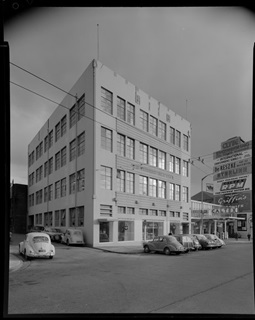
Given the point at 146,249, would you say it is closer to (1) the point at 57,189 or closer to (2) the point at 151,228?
(2) the point at 151,228

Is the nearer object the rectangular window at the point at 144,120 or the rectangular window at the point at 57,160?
the rectangular window at the point at 144,120

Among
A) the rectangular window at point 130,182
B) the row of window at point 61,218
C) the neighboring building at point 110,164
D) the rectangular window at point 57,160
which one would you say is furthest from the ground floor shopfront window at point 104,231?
the rectangular window at point 57,160

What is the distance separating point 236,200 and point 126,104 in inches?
53.4

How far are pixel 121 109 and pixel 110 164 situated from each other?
2.01ft

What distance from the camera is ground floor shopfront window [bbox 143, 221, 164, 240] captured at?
14.6ft

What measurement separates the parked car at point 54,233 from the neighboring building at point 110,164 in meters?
0.10

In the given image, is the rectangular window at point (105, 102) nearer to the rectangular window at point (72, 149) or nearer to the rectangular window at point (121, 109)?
the rectangular window at point (121, 109)

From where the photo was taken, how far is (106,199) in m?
3.42

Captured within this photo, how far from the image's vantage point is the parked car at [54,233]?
13.8 feet

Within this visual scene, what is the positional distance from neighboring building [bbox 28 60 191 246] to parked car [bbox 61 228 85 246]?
0.38ft

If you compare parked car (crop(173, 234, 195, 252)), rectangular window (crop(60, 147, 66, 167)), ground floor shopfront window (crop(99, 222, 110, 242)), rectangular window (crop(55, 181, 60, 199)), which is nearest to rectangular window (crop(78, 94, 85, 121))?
rectangular window (crop(60, 147, 66, 167))

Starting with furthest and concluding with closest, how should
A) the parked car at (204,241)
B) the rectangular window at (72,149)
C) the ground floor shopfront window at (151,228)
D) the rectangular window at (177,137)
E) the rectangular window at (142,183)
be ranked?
the parked car at (204,241), the ground floor shopfront window at (151,228), the rectangular window at (72,149), the rectangular window at (142,183), the rectangular window at (177,137)
